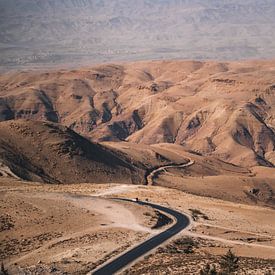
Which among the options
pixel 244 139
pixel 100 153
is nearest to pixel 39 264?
pixel 100 153

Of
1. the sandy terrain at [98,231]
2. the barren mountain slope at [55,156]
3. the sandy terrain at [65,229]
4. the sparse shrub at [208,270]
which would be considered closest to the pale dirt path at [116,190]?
the sandy terrain at [98,231]

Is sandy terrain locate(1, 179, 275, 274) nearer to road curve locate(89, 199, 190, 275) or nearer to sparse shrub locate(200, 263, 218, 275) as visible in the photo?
road curve locate(89, 199, 190, 275)

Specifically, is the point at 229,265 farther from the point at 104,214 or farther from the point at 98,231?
the point at 104,214

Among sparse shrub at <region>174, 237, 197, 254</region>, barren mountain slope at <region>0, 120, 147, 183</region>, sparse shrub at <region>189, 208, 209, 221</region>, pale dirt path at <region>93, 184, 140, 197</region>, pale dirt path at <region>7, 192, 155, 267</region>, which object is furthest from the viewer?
barren mountain slope at <region>0, 120, 147, 183</region>

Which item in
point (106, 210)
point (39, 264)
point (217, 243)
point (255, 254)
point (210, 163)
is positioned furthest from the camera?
point (210, 163)

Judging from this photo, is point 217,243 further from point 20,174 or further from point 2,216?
point 20,174

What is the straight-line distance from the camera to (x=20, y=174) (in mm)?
84375

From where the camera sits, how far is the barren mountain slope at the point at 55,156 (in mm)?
91625

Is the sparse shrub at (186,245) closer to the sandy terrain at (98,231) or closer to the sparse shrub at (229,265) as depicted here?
the sandy terrain at (98,231)

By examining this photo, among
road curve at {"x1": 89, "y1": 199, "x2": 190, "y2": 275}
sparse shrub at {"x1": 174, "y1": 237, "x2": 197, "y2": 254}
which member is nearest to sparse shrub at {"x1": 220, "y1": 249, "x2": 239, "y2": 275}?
road curve at {"x1": 89, "y1": 199, "x2": 190, "y2": 275}

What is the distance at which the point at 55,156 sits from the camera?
97625mm

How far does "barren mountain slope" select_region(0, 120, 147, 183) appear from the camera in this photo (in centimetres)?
9162

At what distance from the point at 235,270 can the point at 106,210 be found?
68.9ft

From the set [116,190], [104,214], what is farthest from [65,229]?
[116,190]
